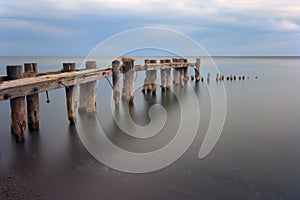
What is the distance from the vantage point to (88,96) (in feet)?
30.5

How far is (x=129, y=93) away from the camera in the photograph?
1179cm

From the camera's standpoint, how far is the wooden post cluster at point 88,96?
9.05 meters

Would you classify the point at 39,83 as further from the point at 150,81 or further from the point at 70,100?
the point at 150,81

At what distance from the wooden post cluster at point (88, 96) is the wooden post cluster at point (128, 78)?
2.11 metres

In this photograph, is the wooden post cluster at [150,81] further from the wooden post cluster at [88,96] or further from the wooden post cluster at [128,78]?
the wooden post cluster at [88,96]

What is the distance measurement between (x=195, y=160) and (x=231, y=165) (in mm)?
807

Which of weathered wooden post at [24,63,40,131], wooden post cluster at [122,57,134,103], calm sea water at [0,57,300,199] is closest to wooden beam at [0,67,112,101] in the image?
weathered wooden post at [24,63,40,131]

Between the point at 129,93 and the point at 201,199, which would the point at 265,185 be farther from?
the point at 129,93

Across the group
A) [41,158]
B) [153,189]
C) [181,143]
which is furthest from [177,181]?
[41,158]

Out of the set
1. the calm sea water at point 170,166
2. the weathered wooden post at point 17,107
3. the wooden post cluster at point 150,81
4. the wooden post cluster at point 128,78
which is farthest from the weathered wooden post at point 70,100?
the wooden post cluster at point 150,81

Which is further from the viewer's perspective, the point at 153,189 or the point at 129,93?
the point at 129,93

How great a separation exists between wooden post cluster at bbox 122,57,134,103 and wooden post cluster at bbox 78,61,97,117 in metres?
2.11

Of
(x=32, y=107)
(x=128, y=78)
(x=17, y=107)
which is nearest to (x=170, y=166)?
(x=17, y=107)

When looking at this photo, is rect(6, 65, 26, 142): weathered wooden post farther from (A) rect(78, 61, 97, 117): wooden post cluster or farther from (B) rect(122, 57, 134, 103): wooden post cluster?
(B) rect(122, 57, 134, 103): wooden post cluster
